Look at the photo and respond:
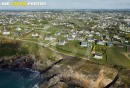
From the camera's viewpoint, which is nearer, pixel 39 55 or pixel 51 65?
pixel 51 65

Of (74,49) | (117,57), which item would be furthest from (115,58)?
(74,49)

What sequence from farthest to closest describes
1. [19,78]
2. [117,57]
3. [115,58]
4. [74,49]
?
[74,49] → [117,57] → [115,58] → [19,78]

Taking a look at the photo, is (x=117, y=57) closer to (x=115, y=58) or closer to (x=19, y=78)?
(x=115, y=58)

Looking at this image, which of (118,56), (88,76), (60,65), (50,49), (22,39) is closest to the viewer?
(88,76)

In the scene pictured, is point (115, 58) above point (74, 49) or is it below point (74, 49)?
below

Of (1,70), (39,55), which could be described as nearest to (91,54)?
(39,55)

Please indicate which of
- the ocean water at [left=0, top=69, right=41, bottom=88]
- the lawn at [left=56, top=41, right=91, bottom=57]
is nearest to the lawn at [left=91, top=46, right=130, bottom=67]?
the lawn at [left=56, top=41, right=91, bottom=57]

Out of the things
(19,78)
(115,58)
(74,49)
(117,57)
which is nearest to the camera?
(19,78)

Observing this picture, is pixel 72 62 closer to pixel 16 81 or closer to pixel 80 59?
pixel 80 59

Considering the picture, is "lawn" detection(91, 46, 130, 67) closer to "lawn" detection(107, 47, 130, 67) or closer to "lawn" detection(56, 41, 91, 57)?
"lawn" detection(107, 47, 130, 67)
